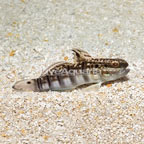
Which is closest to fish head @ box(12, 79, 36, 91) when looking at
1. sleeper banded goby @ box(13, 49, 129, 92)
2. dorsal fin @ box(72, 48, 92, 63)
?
sleeper banded goby @ box(13, 49, 129, 92)

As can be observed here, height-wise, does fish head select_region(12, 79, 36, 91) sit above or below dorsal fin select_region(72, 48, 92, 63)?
below

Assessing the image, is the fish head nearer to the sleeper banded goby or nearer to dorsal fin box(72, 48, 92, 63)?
the sleeper banded goby

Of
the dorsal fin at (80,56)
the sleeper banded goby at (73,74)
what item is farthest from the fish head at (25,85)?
the dorsal fin at (80,56)

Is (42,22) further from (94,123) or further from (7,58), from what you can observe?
(94,123)

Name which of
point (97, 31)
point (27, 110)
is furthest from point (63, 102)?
point (97, 31)

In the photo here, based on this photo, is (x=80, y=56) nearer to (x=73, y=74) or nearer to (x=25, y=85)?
(x=73, y=74)

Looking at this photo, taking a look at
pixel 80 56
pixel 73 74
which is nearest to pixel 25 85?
pixel 73 74
